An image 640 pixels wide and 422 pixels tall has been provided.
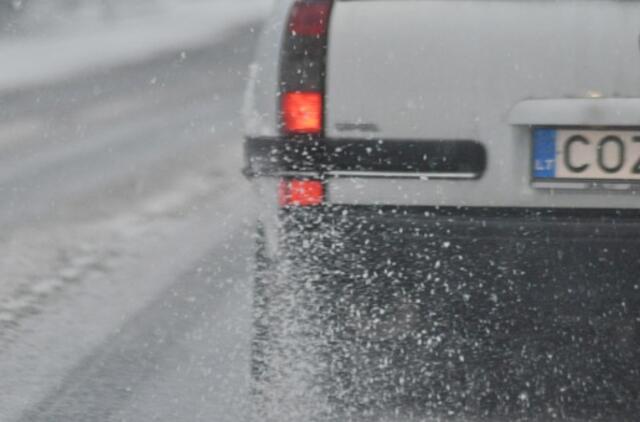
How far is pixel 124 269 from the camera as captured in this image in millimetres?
6852

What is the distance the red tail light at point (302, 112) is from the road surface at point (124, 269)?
0.79 metres

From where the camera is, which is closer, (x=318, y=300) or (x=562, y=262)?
(x=562, y=262)

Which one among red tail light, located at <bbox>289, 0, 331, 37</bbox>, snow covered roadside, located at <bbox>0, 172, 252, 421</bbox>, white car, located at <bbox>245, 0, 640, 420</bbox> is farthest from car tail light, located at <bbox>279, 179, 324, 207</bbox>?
snow covered roadside, located at <bbox>0, 172, 252, 421</bbox>

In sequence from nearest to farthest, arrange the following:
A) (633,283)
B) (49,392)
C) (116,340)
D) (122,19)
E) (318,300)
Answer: (633,283)
(49,392)
(318,300)
(116,340)
(122,19)

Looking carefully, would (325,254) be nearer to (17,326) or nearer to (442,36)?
(442,36)

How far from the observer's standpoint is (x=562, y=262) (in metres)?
4.34

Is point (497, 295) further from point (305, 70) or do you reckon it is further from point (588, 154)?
point (305, 70)

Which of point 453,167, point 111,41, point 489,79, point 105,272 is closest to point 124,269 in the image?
point 105,272

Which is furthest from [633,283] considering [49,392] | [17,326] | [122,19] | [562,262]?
[122,19]

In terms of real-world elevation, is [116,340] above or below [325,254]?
below

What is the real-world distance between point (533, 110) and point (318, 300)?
119cm

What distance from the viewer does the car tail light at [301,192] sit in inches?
171

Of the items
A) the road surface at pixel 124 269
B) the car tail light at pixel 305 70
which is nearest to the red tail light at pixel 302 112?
the car tail light at pixel 305 70

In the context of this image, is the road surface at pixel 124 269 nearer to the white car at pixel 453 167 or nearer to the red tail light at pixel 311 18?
the white car at pixel 453 167
